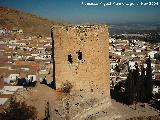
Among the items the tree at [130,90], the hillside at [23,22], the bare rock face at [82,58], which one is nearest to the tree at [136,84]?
the tree at [130,90]

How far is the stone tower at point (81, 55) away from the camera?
15617 millimetres

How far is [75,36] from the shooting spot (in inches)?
612

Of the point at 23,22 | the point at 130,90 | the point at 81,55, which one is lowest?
the point at 130,90

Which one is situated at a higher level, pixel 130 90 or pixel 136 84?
pixel 136 84

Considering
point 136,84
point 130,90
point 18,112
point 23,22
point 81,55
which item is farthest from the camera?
point 23,22

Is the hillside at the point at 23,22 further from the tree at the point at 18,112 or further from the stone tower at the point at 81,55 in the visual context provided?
the tree at the point at 18,112

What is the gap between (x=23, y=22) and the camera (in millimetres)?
86125

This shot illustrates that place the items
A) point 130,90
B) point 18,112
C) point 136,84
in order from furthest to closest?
point 136,84, point 130,90, point 18,112

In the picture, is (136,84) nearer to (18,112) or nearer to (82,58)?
(82,58)

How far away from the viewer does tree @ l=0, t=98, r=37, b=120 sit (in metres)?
12.8

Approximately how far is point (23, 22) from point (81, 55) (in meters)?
73.1

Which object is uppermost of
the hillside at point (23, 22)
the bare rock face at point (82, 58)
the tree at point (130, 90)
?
the hillside at point (23, 22)

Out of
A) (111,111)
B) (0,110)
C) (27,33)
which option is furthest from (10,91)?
(27,33)

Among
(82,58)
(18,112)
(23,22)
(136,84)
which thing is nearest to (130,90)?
(136,84)
